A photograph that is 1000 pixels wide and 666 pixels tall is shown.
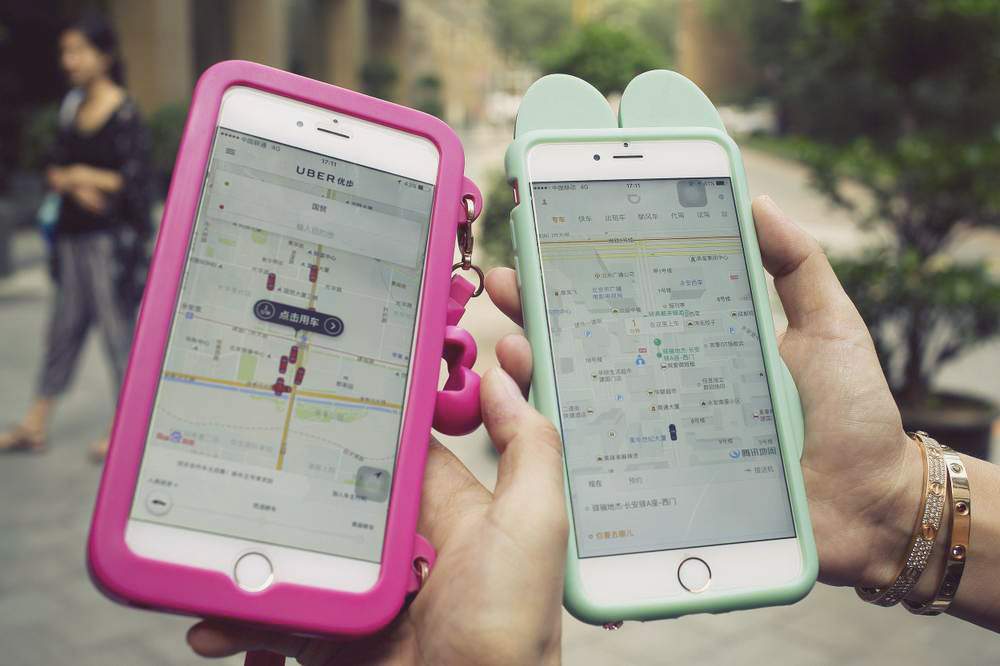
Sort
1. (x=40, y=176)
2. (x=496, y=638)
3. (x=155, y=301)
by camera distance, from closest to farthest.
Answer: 1. (x=496, y=638)
2. (x=155, y=301)
3. (x=40, y=176)

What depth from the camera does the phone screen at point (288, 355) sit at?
1426mm

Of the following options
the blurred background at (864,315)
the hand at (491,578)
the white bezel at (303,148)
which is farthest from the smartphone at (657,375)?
the blurred background at (864,315)

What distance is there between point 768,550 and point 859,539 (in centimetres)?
34

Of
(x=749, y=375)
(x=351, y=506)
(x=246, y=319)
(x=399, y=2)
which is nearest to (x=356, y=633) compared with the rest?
(x=351, y=506)

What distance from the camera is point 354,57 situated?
79.6 ft

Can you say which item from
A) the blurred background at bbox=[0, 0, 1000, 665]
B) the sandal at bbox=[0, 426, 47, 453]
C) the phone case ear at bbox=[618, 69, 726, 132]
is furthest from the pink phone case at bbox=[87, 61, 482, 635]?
the sandal at bbox=[0, 426, 47, 453]

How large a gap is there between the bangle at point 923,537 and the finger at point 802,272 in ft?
1.09

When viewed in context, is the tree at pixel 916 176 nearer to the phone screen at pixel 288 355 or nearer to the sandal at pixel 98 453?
the phone screen at pixel 288 355

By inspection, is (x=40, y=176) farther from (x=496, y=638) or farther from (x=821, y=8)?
(x=496, y=638)

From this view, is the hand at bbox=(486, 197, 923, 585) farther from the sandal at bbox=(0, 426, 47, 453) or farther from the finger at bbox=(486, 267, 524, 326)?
the sandal at bbox=(0, 426, 47, 453)

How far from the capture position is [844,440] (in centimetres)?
182

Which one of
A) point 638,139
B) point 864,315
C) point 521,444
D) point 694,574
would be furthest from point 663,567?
point 864,315

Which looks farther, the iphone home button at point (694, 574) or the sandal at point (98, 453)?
the sandal at point (98, 453)

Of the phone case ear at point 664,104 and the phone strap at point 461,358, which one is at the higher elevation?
the phone case ear at point 664,104
